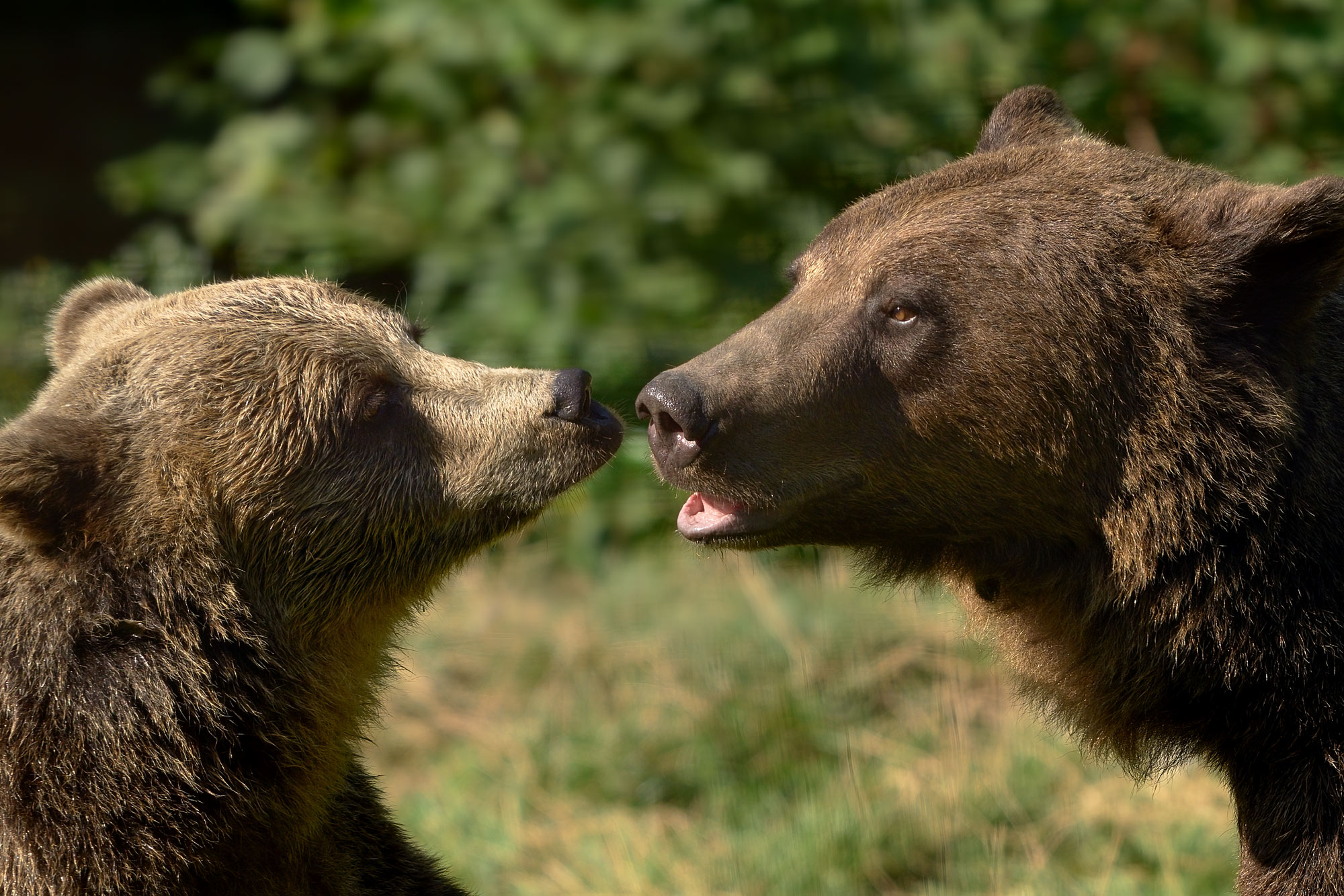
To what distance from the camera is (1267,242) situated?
10.9 feet

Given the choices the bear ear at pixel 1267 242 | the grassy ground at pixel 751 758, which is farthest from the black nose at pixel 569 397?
the bear ear at pixel 1267 242

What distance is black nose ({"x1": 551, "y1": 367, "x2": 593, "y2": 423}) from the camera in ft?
12.6

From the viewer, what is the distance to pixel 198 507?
3.54 metres

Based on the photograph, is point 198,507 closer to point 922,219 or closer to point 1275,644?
point 922,219

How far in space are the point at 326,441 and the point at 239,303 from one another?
45cm

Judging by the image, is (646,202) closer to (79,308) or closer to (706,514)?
(79,308)

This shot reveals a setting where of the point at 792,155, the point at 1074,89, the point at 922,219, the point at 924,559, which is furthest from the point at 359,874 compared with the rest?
the point at 1074,89

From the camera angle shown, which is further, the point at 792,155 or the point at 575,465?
the point at 792,155

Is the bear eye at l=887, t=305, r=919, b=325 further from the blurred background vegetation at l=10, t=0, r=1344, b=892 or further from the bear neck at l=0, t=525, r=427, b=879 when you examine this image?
the blurred background vegetation at l=10, t=0, r=1344, b=892

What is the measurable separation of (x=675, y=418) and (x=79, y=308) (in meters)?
1.92

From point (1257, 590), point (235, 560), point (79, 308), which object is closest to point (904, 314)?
point (1257, 590)

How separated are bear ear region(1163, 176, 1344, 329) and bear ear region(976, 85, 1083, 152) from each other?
68 centimetres

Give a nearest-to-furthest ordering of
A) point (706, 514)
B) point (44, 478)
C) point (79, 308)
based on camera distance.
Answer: point (44, 478)
point (706, 514)
point (79, 308)

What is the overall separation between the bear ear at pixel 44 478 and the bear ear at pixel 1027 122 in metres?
2.52
